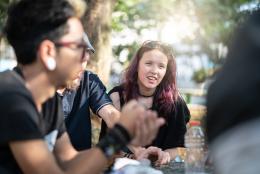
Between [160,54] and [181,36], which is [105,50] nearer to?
[160,54]

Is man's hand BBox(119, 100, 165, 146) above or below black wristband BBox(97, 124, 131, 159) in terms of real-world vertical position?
above

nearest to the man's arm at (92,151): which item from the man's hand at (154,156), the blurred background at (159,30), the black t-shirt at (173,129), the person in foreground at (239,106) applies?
the person in foreground at (239,106)

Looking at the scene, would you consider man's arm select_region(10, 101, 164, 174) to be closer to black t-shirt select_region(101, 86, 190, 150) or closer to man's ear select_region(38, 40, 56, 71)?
man's ear select_region(38, 40, 56, 71)

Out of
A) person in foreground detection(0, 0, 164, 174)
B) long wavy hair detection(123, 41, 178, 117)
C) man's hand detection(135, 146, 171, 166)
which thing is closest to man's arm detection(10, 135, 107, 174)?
person in foreground detection(0, 0, 164, 174)

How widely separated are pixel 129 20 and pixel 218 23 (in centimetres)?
429

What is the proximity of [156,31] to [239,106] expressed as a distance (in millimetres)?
14333

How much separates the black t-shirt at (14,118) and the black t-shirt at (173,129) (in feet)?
5.70

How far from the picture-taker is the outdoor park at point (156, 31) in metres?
5.92

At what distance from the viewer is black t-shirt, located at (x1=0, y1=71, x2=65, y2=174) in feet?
5.51

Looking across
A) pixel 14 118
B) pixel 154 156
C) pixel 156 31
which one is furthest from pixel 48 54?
pixel 156 31

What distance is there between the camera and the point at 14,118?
5.55ft

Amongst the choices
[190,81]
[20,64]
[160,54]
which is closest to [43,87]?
[20,64]

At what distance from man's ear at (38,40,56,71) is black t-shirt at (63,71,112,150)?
4.83 feet

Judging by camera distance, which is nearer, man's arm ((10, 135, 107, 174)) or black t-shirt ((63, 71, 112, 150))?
man's arm ((10, 135, 107, 174))
